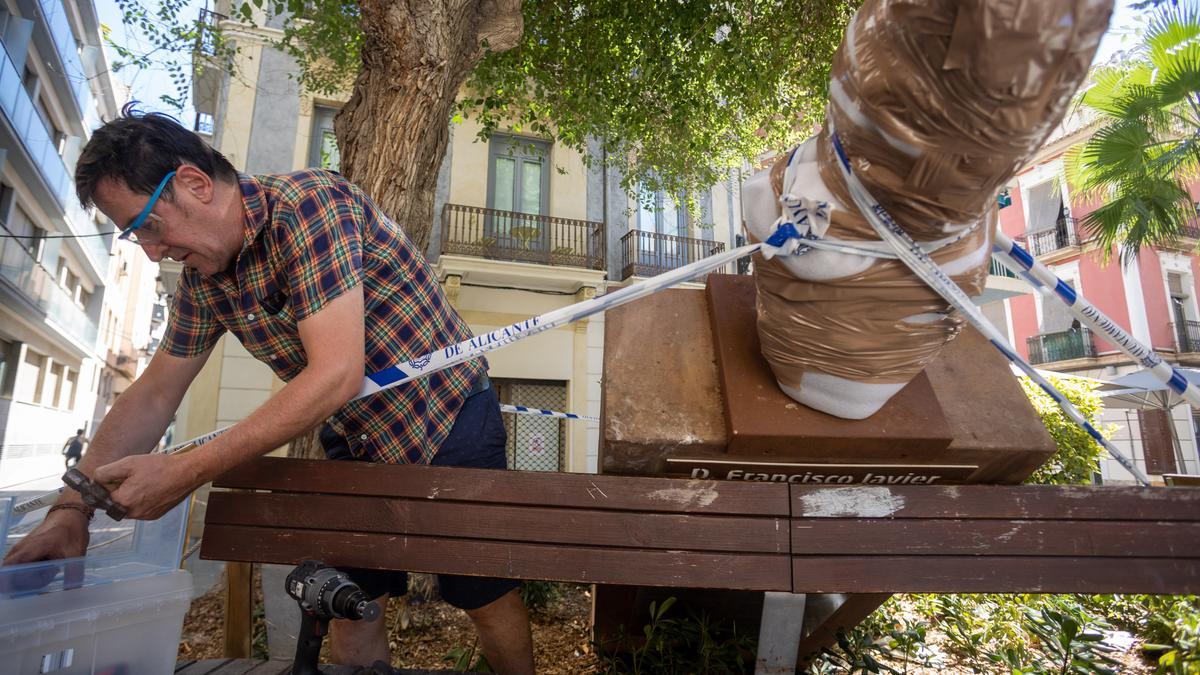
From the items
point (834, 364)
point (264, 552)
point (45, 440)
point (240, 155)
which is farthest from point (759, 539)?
point (45, 440)

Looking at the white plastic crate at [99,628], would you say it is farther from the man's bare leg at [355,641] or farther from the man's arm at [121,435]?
the man's bare leg at [355,641]

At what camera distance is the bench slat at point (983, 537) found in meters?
1.53

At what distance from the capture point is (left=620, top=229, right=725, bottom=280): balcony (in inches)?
493

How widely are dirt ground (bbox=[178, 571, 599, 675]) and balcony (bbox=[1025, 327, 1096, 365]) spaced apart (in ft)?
61.8

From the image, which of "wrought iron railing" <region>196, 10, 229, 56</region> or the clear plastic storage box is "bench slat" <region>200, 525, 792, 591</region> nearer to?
the clear plastic storage box

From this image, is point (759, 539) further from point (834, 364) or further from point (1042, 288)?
Answer: point (1042, 288)

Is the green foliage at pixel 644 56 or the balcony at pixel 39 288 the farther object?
the balcony at pixel 39 288

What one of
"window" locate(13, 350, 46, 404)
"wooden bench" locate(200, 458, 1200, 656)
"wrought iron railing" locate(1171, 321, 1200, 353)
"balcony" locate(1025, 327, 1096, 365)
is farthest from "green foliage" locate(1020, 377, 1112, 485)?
"window" locate(13, 350, 46, 404)

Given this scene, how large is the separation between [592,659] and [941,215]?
10.3ft

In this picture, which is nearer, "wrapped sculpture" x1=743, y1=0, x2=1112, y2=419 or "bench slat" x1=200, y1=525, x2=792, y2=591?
"wrapped sculpture" x1=743, y1=0, x2=1112, y2=419

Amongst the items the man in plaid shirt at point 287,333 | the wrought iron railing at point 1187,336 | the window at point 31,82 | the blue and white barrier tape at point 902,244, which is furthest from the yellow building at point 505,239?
the wrought iron railing at point 1187,336

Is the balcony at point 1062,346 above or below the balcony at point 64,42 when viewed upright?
below

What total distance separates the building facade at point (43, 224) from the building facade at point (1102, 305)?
22.5 meters

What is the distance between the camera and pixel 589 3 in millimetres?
5871
